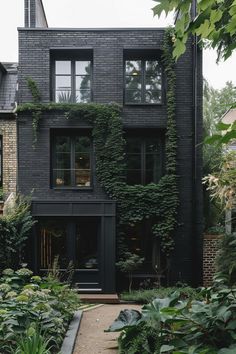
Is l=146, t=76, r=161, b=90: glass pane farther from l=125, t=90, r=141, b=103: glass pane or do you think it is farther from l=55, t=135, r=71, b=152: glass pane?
l=55, t=135, r=71, b=152: glass pane

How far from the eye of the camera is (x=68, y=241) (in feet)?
48.0

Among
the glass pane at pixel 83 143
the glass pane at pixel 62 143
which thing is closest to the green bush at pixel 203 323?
the glass pane at pixel 83 143

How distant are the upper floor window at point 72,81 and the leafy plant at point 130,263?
5.27m

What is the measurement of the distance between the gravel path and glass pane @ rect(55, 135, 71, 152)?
223 inches

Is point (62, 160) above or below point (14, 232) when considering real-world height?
above

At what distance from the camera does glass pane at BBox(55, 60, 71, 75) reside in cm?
1520

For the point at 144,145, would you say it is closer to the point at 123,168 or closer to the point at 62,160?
the point at 123,168

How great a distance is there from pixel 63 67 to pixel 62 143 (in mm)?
2529

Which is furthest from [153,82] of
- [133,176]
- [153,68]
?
[133,176]

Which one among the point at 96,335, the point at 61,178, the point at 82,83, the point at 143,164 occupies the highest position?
the point at 82,83

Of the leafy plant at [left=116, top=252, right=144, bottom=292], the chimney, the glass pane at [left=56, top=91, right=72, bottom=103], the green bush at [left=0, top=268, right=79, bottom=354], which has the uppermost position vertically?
the chimney

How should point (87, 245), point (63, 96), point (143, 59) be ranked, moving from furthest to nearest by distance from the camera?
point (143, 59)
point (63, 96)
point (87, 245)

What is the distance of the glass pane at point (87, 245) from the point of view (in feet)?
48.1

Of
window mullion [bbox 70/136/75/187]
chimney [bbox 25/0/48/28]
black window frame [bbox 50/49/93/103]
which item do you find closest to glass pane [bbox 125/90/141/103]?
black window frame [bbox 50/49/93/103]
